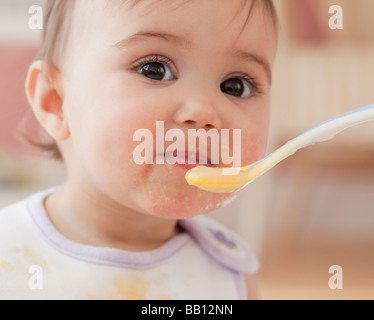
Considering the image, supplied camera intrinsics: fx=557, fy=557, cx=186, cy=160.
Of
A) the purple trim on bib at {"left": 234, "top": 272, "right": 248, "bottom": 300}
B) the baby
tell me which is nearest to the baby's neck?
the baby

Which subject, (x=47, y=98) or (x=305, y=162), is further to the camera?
(x=305, y=162)

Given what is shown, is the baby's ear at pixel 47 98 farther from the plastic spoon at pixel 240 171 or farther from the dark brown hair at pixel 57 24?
the plastic spoon at pixel 240 171

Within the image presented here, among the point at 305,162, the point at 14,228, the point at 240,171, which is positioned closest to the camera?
the point at 240,171

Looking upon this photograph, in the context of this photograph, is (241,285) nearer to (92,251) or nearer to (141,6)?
(92,251)

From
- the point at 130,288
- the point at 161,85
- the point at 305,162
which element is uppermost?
the point at 305,162

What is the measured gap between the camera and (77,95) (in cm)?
50

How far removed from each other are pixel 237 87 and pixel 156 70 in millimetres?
76

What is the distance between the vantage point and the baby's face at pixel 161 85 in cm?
44

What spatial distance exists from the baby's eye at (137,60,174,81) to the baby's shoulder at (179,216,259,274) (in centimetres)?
20

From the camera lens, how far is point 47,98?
553 millimetres

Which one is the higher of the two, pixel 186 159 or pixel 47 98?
pixel 47 98

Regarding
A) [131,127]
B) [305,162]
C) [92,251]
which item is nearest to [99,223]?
[92,251]

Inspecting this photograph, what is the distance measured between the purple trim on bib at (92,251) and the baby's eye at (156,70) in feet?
0.57
